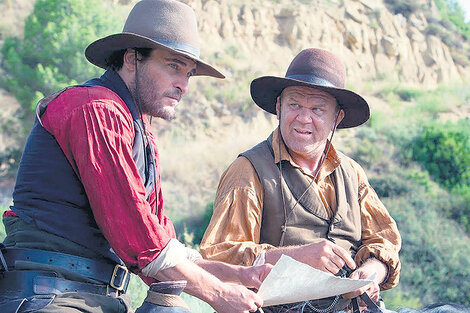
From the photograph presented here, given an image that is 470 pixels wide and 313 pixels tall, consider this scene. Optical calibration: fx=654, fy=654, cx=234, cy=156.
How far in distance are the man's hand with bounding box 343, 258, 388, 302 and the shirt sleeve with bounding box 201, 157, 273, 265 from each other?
547mm

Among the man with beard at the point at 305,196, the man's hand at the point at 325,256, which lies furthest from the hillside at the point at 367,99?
the man's hand at the point at 325,256

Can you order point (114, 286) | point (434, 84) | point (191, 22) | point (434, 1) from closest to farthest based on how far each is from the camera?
point (114, 286)
point (191, 22)
point (434, 84)
point (434, 1)

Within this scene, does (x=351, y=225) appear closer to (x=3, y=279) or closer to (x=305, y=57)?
(x=305, y=57)

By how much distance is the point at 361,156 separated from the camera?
2180 cm

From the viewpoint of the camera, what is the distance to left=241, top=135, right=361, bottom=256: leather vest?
12.8ft

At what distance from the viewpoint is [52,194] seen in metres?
2.75

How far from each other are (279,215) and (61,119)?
1.63 metres

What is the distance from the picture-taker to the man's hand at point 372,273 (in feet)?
12.4

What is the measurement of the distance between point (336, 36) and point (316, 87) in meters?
28.8

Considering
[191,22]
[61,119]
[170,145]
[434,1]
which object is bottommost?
[170,145]

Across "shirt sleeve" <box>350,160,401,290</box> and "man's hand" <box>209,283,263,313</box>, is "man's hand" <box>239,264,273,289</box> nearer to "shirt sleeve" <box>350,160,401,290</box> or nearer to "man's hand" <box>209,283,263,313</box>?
"man's hand" <box>209,283,263,313</box>

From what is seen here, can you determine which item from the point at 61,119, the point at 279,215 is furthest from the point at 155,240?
the point at 279,215

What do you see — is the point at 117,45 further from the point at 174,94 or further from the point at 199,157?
the point at 199,157

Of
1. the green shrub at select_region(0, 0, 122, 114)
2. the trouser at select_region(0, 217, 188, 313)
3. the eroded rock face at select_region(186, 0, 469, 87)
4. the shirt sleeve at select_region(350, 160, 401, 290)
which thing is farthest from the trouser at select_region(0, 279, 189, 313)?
the eroded rock face at select_region(186, 0, 469, 87)
